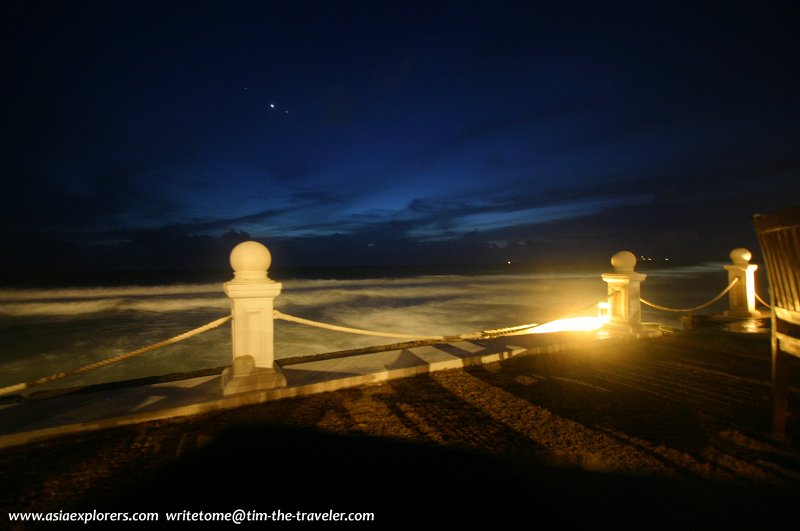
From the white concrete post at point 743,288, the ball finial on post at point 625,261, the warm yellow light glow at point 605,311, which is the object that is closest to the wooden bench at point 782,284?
the ball finial on post at point 625,261

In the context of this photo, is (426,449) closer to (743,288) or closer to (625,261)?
(625,261)

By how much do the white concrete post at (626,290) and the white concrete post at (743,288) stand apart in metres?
3.07

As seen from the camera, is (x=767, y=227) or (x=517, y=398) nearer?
(x=767, y=227)

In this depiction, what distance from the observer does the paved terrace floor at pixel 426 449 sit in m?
2.13

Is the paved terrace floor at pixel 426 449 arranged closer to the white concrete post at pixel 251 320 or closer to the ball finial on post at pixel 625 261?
the white concrete post at pixel 251 320

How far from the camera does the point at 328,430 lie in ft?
9.90

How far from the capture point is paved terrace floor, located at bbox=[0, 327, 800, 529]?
2135 mm

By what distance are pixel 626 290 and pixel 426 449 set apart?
17.7 feet

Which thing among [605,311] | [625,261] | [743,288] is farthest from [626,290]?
[743,288]

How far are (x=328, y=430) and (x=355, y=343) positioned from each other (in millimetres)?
9105

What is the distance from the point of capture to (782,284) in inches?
105

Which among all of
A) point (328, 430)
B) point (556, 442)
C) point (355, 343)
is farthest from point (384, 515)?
point (355, 343)

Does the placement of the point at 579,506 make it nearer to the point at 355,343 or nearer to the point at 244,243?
the point at 244,243

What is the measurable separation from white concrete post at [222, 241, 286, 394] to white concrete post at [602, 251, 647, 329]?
5.79 m
